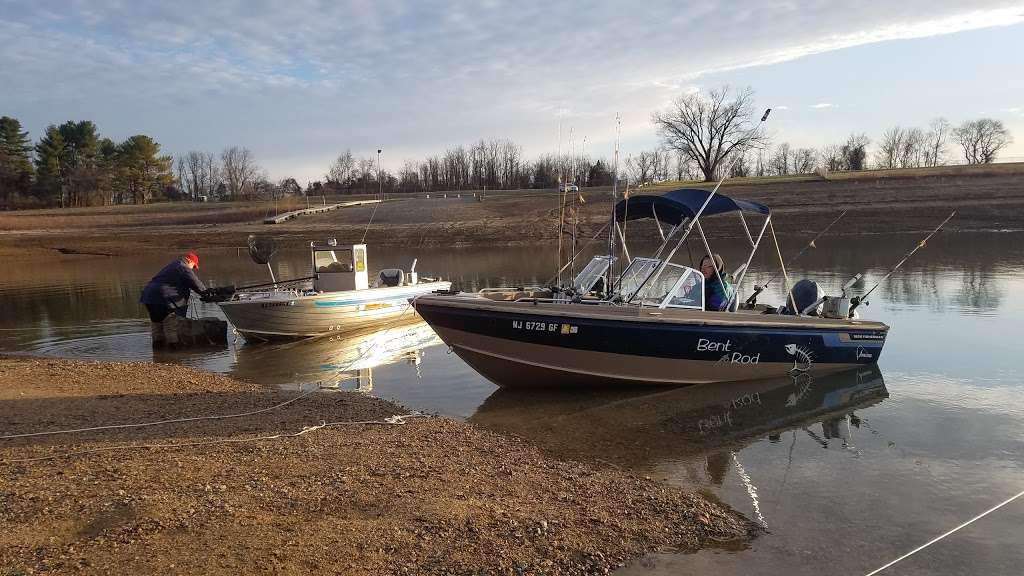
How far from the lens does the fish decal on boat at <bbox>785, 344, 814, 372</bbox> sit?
10805 mm

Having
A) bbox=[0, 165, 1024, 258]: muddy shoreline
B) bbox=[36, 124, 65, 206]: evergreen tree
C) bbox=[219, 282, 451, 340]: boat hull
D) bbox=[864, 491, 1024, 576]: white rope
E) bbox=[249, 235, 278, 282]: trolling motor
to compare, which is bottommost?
bbox=[864, 491, 1024, 576]: white rope

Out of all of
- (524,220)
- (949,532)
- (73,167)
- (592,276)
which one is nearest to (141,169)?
(73,167)

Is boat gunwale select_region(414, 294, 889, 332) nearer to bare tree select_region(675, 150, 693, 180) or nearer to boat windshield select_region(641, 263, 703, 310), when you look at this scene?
boat windshield select_region(641, 263, 703, 310)

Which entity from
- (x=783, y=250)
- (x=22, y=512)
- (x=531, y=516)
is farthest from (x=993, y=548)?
(x=783, y=250)

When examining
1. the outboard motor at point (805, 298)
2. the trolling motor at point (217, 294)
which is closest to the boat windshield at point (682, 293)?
the outboard motor at point (805, 298)

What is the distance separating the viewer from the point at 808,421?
29.8 ft

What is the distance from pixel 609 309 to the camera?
9.82 m

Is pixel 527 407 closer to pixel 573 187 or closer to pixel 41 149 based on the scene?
pixel 573 187

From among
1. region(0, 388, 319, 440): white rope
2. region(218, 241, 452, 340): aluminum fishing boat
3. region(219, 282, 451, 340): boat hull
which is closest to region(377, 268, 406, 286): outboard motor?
region(218, 241, 452, 340): aluminum fishing boat

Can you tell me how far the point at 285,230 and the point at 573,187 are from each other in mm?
46384

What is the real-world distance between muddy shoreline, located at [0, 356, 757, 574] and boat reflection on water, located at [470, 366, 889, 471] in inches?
29.9

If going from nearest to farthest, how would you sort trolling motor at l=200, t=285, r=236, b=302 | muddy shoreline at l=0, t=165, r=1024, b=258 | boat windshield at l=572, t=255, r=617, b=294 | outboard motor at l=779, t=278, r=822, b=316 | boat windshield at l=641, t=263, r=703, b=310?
boat windshield at l=641, t=263, r=703, b=310
outboard motor at l=779, t=278, r=822, b=316
boat windshield at l=572, t=255, r=617, b=294
trolling motor at l=200, t=285, r=236, b=302
muddy shoreline at l=0, t=165, r=1024, b=258

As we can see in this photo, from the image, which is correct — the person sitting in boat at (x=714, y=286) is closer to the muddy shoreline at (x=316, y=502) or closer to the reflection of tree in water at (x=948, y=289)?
the muddy shoreline at (x=316, y=502)

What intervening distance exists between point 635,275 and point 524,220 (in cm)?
4056
